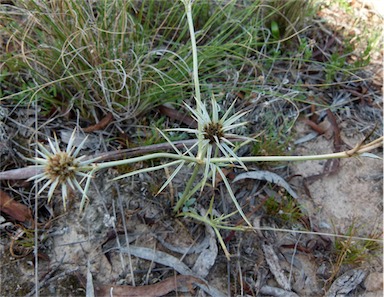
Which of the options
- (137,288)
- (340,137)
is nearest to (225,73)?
(340,137)

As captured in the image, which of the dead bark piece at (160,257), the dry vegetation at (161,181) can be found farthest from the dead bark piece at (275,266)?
the dead bark piece at (160,257)

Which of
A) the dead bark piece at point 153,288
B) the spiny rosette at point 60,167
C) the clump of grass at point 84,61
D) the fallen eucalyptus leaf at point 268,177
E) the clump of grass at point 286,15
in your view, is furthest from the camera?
the clump of grass at point 286,15

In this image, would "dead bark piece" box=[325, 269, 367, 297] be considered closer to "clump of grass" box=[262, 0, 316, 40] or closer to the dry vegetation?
the dry vegetation

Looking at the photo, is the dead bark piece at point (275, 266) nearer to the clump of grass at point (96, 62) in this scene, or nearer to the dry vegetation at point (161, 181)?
the dry vegetation at point (161, 181)

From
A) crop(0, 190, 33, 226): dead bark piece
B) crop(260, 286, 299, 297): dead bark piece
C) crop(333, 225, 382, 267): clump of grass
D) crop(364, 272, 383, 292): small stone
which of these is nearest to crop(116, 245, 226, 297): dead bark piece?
crop(260, 286, 299, 297): dead bark piece

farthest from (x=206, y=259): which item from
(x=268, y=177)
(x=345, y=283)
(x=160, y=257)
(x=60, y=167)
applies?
(x=60, y=167)

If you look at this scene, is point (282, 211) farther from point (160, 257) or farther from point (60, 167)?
point (60, 167)

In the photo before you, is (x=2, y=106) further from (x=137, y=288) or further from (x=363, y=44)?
(x=363, y=44)
